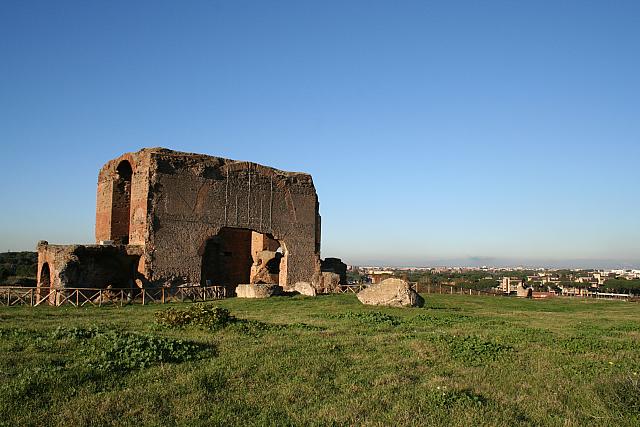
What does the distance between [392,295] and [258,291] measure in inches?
282

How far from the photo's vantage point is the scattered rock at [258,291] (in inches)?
960

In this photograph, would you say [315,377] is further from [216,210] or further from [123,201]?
[123,201]

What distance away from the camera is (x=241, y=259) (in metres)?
33.5

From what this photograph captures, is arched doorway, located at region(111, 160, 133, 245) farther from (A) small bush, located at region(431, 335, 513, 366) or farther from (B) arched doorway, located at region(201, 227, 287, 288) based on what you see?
(A) small bush, located at region(431, 335, 513, 366)

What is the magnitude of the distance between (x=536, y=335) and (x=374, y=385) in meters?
6.14

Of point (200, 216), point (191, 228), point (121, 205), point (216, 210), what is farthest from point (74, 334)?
point (121, 205)

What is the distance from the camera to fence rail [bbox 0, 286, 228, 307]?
826 inches

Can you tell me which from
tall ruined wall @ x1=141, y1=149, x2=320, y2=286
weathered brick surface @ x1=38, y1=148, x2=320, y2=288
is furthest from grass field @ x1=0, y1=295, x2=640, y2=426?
tall ruined wall @ x1=141, y1=149, x2=320, y2=286

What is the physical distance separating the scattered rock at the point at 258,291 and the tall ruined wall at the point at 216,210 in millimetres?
3110

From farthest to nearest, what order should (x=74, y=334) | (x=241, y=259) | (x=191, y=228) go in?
(x=241, y=259) < (x=191, y=228) < (x=74, y=334)

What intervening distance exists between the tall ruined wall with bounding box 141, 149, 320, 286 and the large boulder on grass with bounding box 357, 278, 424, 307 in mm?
10197

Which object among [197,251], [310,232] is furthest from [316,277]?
[197,251]

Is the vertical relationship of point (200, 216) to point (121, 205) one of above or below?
below

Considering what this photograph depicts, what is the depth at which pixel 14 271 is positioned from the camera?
50.0 metres
